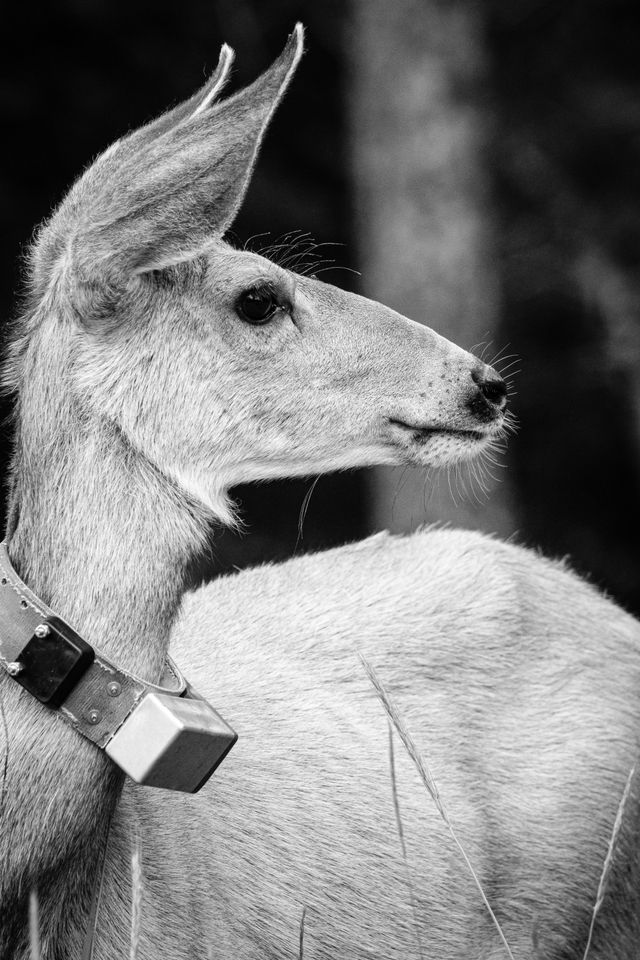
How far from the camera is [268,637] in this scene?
361cm

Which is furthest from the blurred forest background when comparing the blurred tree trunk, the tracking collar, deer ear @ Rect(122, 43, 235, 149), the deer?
the tracking collar

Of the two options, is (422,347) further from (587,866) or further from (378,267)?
(378,267)

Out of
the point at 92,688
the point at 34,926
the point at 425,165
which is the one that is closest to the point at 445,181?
the point at 425,165

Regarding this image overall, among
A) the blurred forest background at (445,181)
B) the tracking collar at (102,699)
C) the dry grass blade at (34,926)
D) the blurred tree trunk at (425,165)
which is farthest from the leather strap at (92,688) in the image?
the blurred tree trunk at (425,165)

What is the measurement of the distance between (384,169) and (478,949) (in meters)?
5.18

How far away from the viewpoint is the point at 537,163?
9.00 meters

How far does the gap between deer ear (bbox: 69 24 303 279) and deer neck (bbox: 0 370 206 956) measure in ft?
1.14

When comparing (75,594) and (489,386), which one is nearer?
(75,594)

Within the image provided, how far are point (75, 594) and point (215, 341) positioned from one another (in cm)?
66

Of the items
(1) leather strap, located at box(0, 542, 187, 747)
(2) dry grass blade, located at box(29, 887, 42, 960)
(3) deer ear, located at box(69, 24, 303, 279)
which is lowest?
(2) dry grass blade, located at box(29, 887, 42, 960)

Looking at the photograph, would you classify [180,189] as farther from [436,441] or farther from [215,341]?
[436,441]

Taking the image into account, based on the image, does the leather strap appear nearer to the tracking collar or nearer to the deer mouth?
the tracking collar

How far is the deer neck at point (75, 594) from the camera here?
8.41ft

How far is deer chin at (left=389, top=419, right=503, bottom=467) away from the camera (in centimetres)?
311
